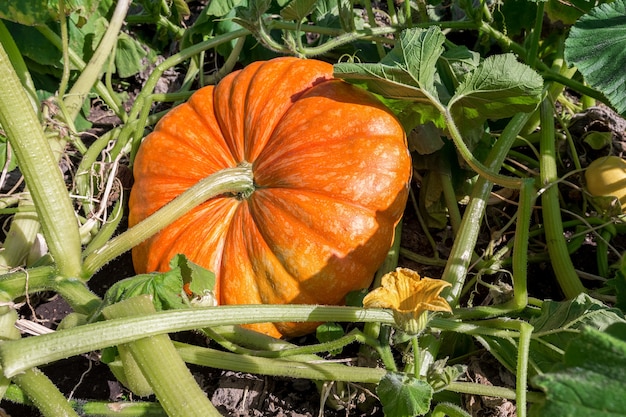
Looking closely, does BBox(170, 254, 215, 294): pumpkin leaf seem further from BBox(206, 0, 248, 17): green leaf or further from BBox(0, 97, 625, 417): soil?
BBox(206, 0, 248, 17): green leaf

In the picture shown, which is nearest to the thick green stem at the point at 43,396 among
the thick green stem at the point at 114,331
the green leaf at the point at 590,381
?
the thick green stem at the point at 114,331

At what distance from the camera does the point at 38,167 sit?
1.35 m

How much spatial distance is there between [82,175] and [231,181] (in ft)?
1.95

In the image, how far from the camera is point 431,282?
119 centimetres

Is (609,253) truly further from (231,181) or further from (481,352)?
(231,181)

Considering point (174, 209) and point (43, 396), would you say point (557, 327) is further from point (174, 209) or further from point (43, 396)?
point (43, 396)

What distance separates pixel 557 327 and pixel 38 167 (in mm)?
1101

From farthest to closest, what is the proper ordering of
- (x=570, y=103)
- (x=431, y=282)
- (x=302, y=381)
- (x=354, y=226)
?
(x=570, y=103) < (x=302, y=381) < (x=354, y=226) < (x=431, y=282)

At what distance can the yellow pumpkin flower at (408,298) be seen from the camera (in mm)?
1168

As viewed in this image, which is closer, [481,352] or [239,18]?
[481,352]

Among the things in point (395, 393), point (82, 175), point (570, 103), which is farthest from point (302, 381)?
point (570, 103)

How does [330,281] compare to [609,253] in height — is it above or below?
above

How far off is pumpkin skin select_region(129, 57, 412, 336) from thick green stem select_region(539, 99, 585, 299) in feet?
1.38

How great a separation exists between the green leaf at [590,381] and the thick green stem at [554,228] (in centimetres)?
107
